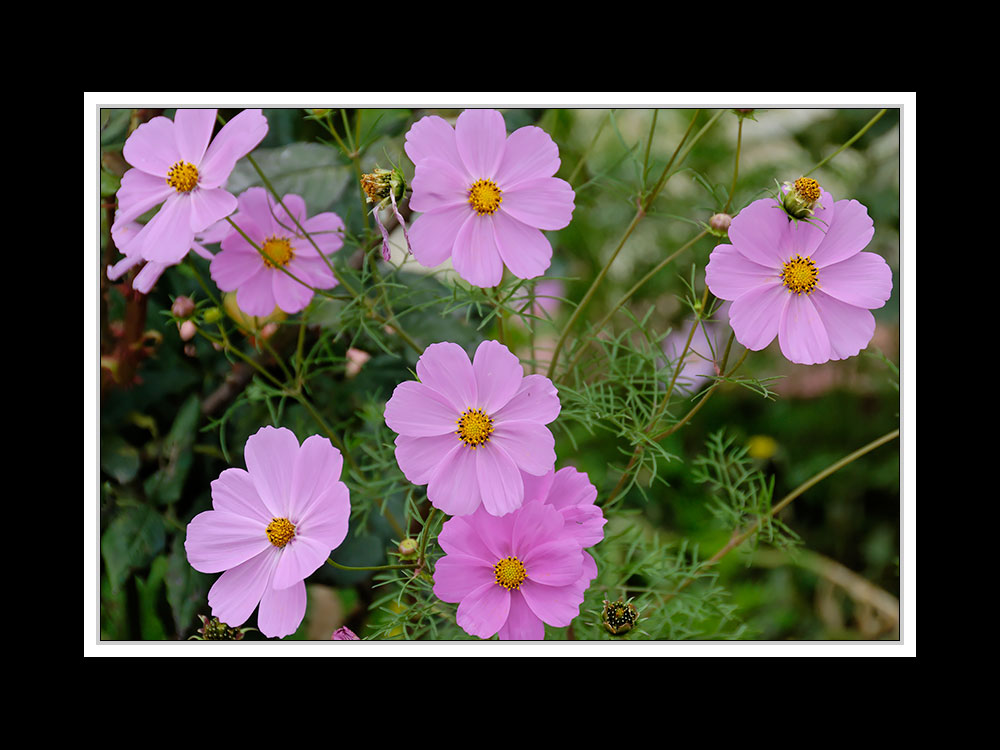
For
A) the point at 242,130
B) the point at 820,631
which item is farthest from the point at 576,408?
the point at 820,631

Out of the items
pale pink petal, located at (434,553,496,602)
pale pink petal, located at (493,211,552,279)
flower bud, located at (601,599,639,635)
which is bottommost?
flower bud, located at (601,599,639,635)

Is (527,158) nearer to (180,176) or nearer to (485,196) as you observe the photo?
(485,196)

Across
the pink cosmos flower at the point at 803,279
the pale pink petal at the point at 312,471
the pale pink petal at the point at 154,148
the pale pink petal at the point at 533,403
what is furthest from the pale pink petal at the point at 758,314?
the pale pink petal at the point at 154,148

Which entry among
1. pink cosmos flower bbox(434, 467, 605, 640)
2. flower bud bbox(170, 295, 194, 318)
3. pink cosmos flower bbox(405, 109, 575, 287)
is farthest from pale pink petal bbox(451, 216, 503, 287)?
flower bud bbox(170, 295, 194, 318)

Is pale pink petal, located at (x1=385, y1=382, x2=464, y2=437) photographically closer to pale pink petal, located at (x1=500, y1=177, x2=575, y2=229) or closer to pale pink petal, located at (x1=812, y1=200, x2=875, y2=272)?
pale pink petal, located at (x1=500, y1=177, x2=575, y2=229)

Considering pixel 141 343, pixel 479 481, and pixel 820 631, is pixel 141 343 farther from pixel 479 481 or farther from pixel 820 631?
pixel 820 631

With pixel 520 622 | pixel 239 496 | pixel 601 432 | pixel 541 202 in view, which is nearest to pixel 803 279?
pixel 541 202

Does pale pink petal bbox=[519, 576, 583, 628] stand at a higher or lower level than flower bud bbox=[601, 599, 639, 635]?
higher
